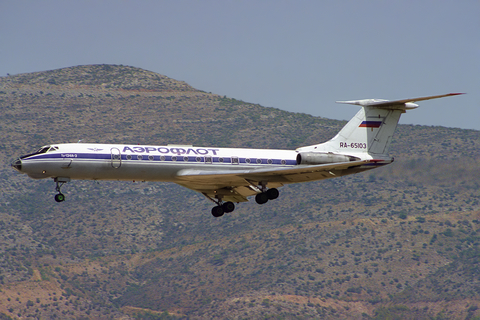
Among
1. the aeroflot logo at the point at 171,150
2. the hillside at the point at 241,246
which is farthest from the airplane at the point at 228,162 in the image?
the hillside at the point at 241,246

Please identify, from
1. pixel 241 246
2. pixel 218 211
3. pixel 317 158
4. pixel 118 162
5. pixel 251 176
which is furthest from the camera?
pixel 241 246

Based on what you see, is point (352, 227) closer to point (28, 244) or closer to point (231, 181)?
point (28, 244)

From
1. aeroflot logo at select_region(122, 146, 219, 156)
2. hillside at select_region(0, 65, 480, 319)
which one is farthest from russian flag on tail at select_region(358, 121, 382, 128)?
hillside at select_region(0, 65, 480, 319)

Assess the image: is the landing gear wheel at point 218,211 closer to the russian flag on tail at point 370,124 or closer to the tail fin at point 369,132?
the tail fin at point 369,132

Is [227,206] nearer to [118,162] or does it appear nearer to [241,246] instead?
[118,162]

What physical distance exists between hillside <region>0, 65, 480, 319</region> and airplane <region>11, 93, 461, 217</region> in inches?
2097

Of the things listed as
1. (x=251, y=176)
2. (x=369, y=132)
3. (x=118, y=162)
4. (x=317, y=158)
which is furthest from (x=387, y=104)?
(x=118, y=162)

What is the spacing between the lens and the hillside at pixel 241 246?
3905 inches

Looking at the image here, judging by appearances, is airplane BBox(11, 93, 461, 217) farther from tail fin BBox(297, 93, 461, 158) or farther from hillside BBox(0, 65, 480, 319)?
hillside BBox(0, 65, 480, 319)

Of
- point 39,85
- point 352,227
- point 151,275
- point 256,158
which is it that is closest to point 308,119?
point 352,227

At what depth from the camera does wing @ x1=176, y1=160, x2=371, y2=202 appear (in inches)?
1438

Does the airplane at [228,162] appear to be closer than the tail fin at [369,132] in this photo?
Yes

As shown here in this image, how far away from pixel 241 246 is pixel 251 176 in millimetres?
75814

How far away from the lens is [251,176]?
37031 millimetres
